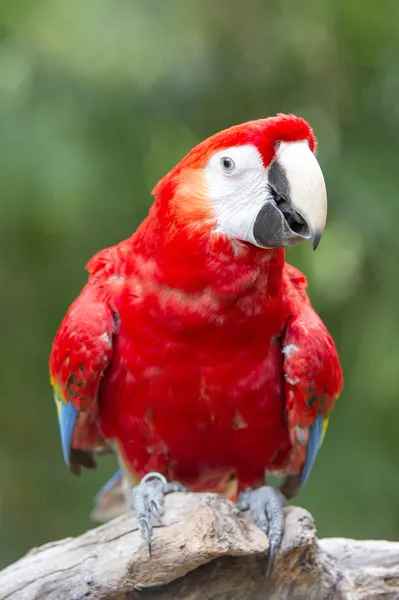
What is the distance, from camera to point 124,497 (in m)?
1.88

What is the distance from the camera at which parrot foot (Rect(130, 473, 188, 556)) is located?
4.25ft

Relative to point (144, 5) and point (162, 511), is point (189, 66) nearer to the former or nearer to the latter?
point (144, 5)

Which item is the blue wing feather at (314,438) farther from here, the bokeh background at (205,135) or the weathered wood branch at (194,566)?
the bokeh background at (205,135)

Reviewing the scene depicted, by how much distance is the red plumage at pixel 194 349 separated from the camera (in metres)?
1.32

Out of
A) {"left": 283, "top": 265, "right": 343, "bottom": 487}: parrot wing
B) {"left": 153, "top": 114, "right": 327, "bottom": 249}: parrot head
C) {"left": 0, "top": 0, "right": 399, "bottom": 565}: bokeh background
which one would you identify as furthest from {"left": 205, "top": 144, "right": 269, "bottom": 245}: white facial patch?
{"left": 0, "top": 0, "right": 399, "bottom": 565}: bokeh background

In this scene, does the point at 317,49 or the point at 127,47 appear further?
the point at 317,49

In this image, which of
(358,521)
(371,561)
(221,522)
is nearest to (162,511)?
(221,522)

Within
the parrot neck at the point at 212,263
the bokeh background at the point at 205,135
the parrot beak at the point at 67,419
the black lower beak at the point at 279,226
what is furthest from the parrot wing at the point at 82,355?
the bokeh background at the point at 205,135

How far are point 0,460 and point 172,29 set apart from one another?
4.67 ft

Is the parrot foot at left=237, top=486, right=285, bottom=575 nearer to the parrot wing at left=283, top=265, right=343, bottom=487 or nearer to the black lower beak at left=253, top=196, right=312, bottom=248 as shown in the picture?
the parrot wing at left=283, top=265, right=343, bottom=487

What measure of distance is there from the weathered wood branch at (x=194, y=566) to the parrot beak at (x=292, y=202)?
0.48 meters

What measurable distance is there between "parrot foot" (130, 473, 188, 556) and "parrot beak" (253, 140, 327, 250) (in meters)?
0.51

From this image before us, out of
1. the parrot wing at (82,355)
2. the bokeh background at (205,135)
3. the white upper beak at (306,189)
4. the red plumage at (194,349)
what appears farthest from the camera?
the bokeh background at (205,135)

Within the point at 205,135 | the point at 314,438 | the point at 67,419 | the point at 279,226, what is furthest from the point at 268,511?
the point at 205,135
